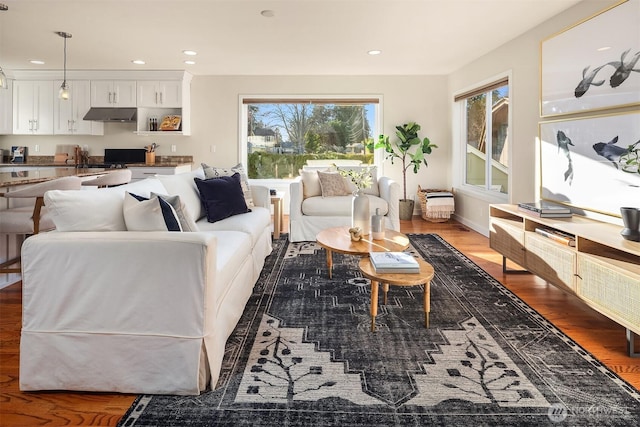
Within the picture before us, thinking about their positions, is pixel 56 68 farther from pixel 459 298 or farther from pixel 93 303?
pixel 459 298

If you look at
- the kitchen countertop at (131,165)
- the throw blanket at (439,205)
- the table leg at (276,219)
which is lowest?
the table leg at (276,219)

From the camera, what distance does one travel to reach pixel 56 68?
20.9 ft

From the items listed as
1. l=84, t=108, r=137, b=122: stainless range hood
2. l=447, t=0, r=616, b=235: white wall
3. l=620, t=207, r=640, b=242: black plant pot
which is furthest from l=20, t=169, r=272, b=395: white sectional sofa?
l=84, t=108, r=137, b=122: stainless range hood

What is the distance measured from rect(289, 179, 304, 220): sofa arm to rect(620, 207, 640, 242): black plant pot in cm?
321

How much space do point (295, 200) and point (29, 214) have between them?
2.60 m

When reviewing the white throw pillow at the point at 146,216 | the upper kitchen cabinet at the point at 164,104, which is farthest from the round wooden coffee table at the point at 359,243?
the upper kitchen cabinet at the point at 164,104

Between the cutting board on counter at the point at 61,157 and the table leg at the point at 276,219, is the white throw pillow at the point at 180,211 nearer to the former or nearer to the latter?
the table leg at the point at 276,219

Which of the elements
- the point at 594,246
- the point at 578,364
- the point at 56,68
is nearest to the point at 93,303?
the point at 578,364

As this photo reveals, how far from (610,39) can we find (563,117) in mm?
747

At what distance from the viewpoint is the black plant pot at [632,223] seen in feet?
7.66

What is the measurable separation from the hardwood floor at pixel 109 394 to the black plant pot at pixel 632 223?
59 centimetres

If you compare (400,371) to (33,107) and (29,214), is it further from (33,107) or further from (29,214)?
(33,107)

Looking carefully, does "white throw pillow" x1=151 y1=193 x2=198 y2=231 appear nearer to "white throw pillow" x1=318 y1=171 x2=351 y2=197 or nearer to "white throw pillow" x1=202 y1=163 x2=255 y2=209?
"white throw pillow" x1=202 y1=163 x2=255 y2=209

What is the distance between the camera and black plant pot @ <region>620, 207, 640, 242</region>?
92.0 inches
